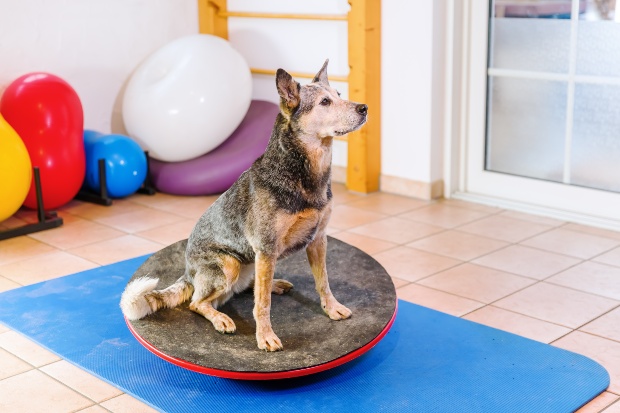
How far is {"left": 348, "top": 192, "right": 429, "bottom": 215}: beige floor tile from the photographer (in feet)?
15.2

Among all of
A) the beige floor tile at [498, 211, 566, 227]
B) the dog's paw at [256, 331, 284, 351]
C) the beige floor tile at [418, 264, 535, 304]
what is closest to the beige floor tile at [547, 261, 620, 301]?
the beige floor tile at [418, 264, 535, 304]

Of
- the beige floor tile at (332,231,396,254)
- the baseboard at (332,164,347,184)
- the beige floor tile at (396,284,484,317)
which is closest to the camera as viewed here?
the beige floor tile at (396,284,484,317)

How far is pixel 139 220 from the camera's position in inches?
178

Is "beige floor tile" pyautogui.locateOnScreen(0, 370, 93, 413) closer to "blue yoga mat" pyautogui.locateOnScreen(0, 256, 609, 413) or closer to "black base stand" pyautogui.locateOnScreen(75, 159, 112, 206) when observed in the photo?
"blue yoga mat" pyautogui.locateOnScreen(0, 256, 609, 413)

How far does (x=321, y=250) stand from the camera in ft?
9.14

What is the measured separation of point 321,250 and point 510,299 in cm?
96

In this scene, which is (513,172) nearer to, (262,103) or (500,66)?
(500,66)

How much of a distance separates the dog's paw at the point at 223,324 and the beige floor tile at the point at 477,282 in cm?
108

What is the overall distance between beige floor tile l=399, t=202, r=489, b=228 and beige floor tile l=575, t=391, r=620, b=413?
72.1 inches

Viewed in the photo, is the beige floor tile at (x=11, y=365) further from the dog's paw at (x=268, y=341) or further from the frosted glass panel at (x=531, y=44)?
the frosted glass panel at (x=531, y=44)

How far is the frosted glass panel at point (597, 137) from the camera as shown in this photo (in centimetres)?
417

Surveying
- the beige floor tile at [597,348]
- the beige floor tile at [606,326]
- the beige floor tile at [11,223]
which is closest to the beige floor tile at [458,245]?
the beige floor tile at [606,326]

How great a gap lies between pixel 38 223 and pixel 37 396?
1.90 meters

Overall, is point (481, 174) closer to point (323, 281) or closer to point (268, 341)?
point (323, 281)
